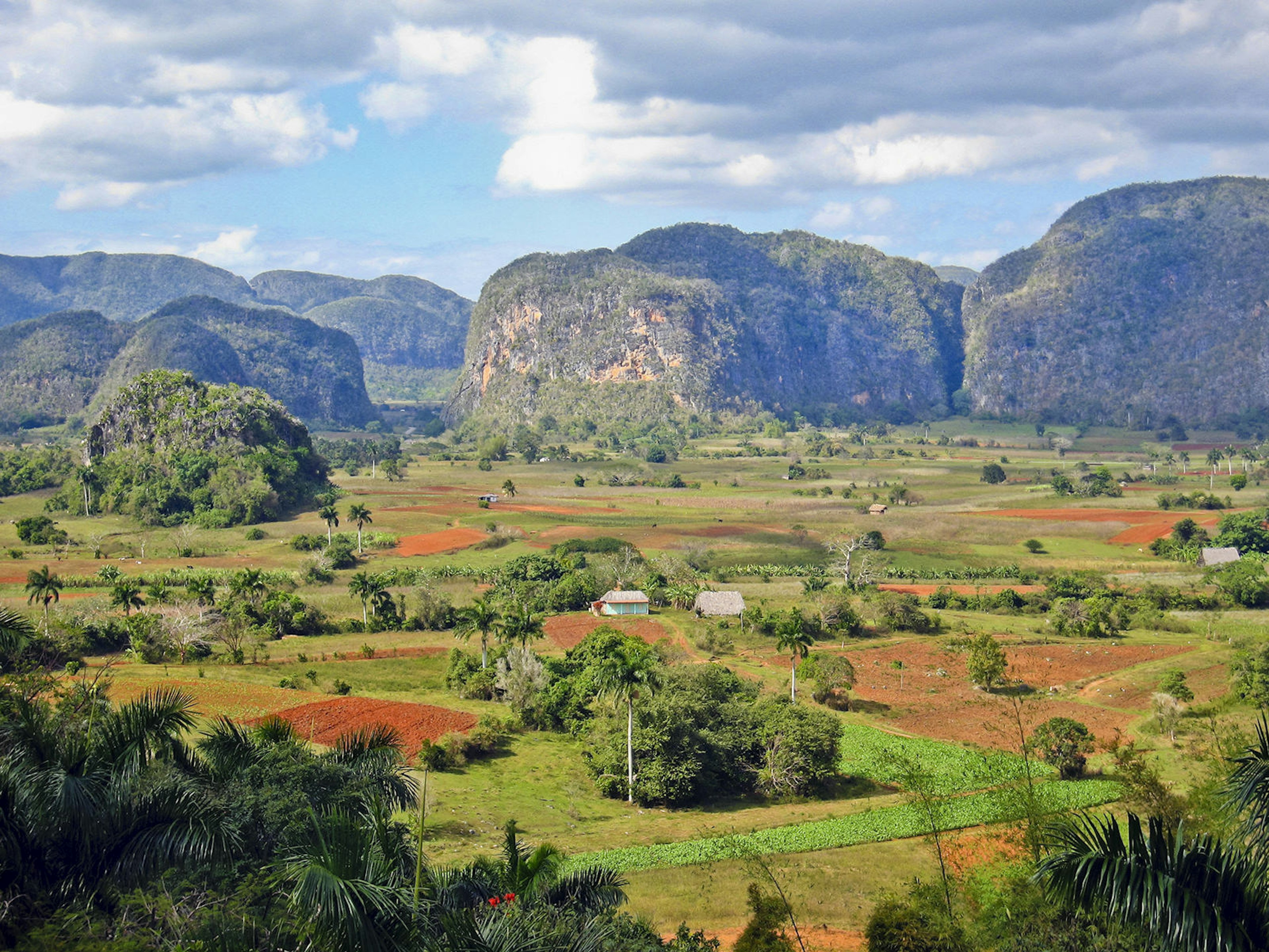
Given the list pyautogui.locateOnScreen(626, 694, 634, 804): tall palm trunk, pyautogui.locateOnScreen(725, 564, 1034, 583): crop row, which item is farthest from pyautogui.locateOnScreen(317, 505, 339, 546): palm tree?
pyautogui.locateOnScreen(626, 694, 634, 804): tall palm trunk

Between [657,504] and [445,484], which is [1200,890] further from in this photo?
[445,484]

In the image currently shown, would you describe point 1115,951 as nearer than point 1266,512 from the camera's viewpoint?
Yes

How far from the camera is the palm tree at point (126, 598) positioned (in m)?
50.7

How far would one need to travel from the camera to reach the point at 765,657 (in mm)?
52969

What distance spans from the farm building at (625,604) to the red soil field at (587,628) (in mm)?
1033

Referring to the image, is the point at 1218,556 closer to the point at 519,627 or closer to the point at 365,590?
the point at 519,627

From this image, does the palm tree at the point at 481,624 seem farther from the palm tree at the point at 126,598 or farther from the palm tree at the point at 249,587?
the palm tree at the point at 126,598

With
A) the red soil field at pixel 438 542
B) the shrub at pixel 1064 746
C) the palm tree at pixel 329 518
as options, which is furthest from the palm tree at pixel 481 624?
the palm tree at pixel 329 518

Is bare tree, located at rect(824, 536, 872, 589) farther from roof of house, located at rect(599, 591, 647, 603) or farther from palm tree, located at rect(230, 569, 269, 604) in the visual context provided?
palm tree, located at rect(230, 569, 269, 604)

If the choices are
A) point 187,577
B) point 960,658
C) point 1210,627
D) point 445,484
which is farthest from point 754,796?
point 445,484

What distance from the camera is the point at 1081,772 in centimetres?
3578

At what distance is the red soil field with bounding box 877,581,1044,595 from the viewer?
218ft

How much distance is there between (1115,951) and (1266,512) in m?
86.7

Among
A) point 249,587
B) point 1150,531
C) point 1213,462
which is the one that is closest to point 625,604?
point 249,587
